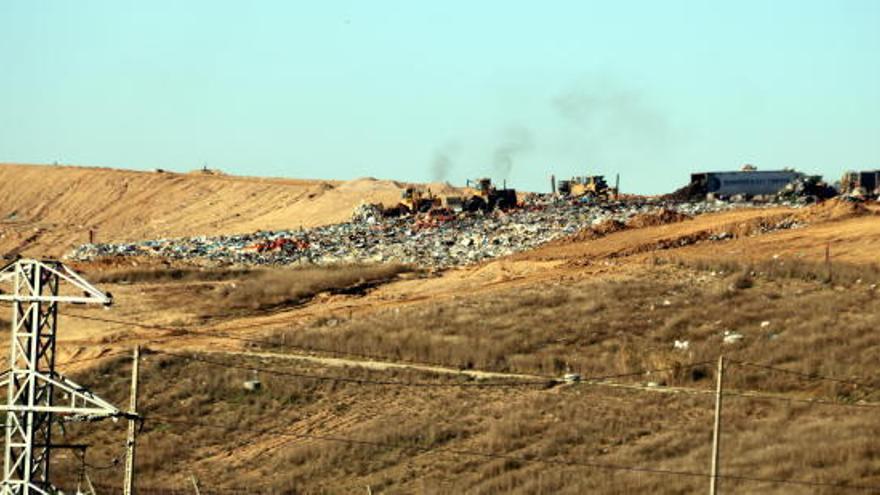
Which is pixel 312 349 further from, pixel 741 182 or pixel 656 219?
pixel 741 182

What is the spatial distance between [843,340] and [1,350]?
828 inches

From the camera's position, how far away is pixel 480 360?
4097cm

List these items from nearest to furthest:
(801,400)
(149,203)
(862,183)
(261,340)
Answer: (801,400) → (261,340) → (862,183) → (149,203)

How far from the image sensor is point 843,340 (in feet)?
128

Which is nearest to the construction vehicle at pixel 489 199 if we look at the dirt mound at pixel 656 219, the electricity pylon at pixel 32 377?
the dirt mound at pixel 656 219

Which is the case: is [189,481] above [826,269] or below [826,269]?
below

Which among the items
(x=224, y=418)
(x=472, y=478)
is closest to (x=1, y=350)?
(x=224, y=418)

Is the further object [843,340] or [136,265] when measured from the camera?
[136,265]

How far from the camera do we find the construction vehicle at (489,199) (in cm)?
7412

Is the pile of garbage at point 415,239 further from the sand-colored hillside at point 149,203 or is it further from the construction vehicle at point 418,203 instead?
the sand-colored hillside at point 149,203

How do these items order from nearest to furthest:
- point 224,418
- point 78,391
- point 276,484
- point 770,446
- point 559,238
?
point 78,391
point 770,446
point 276,484
point 224,418
point 559,238

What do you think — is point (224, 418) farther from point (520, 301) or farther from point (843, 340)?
point (843, 340)

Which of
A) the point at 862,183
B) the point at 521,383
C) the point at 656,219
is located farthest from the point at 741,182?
the point at 521,383

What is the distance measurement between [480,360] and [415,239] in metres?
23.7
